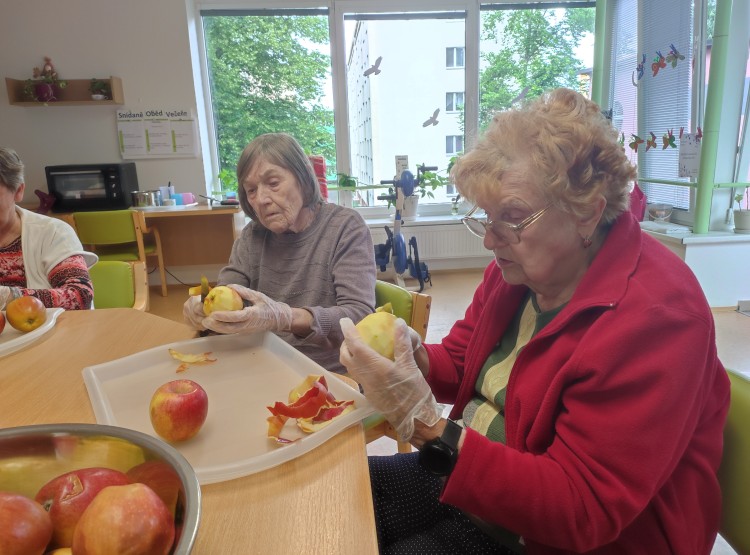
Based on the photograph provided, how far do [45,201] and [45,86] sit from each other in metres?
0.97

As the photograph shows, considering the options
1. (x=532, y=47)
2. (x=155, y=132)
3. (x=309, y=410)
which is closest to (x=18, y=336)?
(x=309, y=410)

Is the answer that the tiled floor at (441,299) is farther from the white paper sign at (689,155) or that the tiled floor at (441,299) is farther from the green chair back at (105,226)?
the white paper sign at (689,155)

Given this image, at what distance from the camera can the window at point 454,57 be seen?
4.86 m

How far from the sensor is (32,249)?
174 centimetres

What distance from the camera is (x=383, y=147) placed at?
16.6 ft

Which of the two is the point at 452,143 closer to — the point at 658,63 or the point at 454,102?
the point at 454,102

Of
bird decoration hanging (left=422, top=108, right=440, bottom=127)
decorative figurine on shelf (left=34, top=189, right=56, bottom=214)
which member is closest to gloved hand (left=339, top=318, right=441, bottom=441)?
decorative figurine on shelf (left=34, top=189, right=56, bottom=214)

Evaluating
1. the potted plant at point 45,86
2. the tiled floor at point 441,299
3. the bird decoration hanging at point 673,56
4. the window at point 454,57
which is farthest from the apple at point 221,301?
the window at point 454,57

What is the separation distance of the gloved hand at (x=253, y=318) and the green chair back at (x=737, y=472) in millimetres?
917

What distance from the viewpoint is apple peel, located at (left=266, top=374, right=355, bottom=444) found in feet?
2.48

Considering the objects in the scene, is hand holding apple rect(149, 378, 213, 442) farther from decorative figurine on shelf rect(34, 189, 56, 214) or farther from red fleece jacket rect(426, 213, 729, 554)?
decorative figurine on shelf rect(34, 189, 56, 214)

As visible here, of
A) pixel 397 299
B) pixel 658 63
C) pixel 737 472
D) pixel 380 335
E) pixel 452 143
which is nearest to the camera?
pixel 737 472

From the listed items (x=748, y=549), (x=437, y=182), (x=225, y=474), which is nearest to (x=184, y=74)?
(x=437, y=182)

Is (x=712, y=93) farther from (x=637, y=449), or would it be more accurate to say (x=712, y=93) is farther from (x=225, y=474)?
(x=225, y=474)
